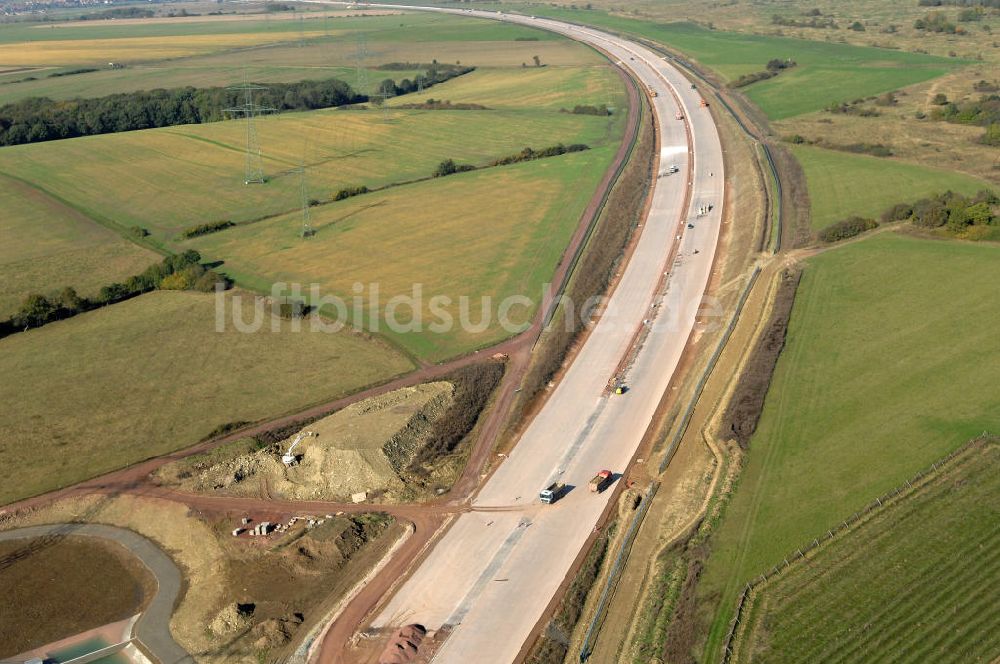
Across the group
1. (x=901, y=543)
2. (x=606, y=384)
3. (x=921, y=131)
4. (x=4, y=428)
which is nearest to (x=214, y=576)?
(x=4, y=428)

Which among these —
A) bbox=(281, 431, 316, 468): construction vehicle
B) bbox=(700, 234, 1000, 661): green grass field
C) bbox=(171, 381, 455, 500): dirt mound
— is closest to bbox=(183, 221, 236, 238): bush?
bbox=(171, 381, 455, 500): dirt mound

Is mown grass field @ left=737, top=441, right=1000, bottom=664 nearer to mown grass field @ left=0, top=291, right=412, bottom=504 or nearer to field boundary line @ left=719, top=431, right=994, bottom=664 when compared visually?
field boundary line @ left=719, top=431, right=994, bottom=664

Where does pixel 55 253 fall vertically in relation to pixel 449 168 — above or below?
below

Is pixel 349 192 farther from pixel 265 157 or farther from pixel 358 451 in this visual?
pixel 358 451

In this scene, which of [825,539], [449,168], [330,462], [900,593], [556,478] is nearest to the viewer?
[900,593]

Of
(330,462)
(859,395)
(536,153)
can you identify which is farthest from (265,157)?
(859,395)

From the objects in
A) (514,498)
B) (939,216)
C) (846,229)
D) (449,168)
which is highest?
(939,216)
